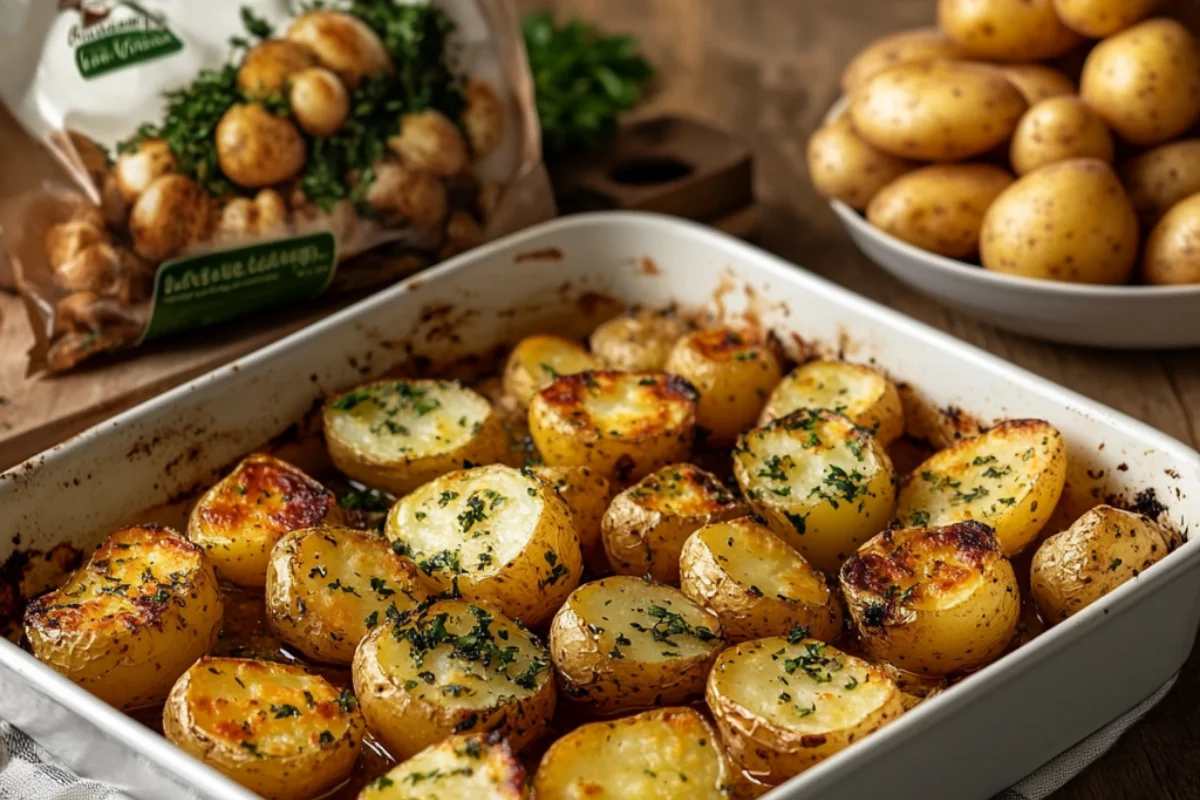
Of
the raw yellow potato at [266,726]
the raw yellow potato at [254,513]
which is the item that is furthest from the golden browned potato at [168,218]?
the raw yellow potato at [266,726]

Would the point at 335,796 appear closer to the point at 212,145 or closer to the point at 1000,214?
the point at 212,145

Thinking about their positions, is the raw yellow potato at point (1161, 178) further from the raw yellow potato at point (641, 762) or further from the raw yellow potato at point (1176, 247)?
the raw yellow potato at point (641, 762)

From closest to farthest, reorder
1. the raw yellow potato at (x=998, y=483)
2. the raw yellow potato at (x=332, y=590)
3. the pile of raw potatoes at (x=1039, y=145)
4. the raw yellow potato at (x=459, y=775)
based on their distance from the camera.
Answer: the raw yellow potato at (x=459, y=775) < the raw yellow potato at (x=332, y=590) < the raw yellow potato at (x=998, y=483) < the pile of raw potatoes at (x=1039, y=145)

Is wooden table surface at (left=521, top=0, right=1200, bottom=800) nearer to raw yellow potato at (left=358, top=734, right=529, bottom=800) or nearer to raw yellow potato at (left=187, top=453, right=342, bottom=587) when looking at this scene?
raw yellow potato at (left=358, top=734, right=529, bottom=800)

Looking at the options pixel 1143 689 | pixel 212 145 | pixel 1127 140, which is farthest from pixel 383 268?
pixel 1143 689

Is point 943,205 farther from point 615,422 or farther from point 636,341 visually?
point 615,422

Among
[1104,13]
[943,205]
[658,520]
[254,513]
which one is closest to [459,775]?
[658,520]
